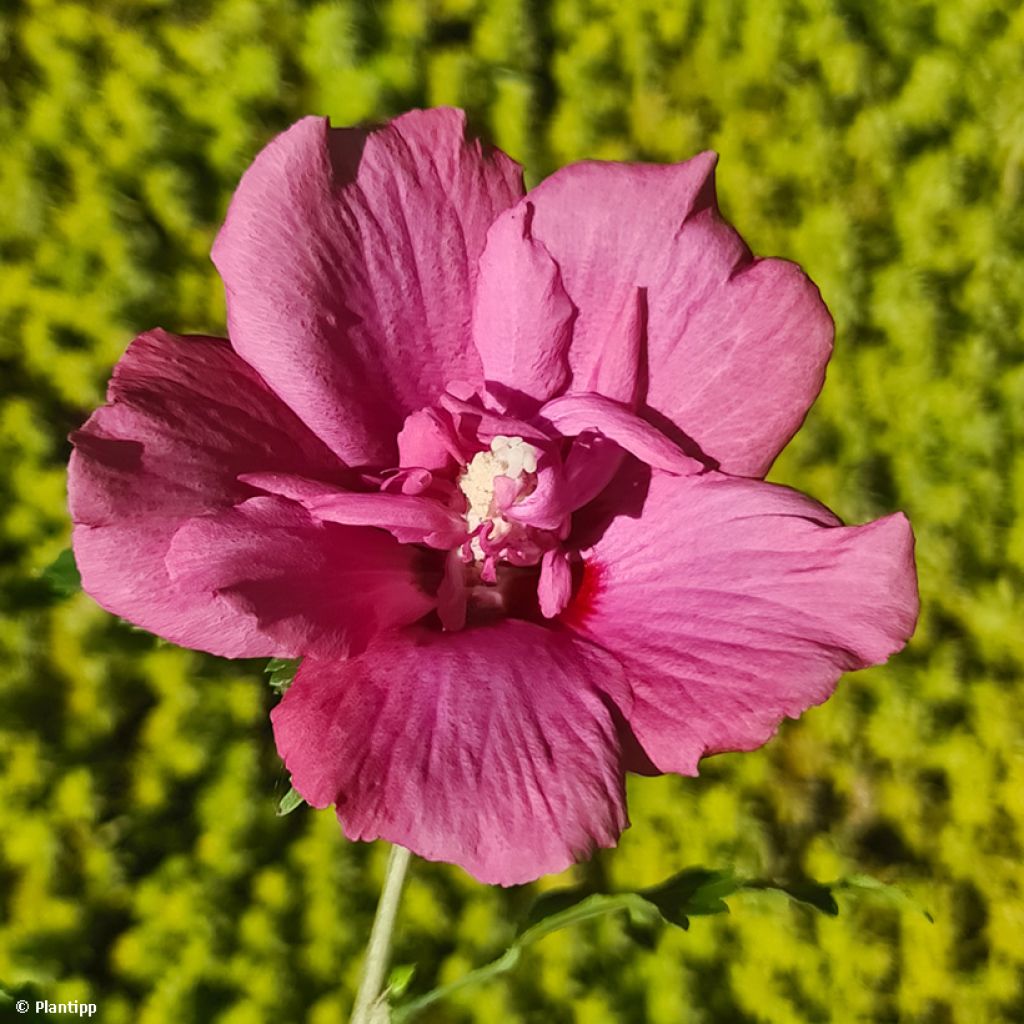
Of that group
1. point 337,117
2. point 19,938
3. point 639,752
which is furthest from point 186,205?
point 639,752

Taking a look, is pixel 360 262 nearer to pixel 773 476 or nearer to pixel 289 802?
pixel 289 802

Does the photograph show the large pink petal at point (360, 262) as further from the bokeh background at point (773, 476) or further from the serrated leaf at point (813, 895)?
the bokeh background at point (773, 476)

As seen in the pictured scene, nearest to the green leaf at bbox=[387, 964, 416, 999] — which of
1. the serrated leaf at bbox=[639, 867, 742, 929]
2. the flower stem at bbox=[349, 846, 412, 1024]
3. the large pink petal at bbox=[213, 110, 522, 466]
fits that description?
the flower stem at bbox=[349, 846, 412, 1024]

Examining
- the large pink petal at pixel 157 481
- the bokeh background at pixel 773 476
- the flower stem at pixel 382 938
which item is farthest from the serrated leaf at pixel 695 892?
the bokeh background at pixel 773 476

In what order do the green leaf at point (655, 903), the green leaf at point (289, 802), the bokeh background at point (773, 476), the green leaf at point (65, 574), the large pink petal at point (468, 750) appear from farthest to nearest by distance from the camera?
the bokeh background at point (773, 476) → the green leaf at point (65, 574) → the green leaf at point (655, 903) → the green leaf at point (289, 802) → the large pink petal at point (468, 750)

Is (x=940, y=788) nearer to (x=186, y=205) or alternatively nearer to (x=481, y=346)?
(x=481, y=346)

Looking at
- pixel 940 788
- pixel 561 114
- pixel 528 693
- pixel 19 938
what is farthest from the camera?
pixel 561 114
